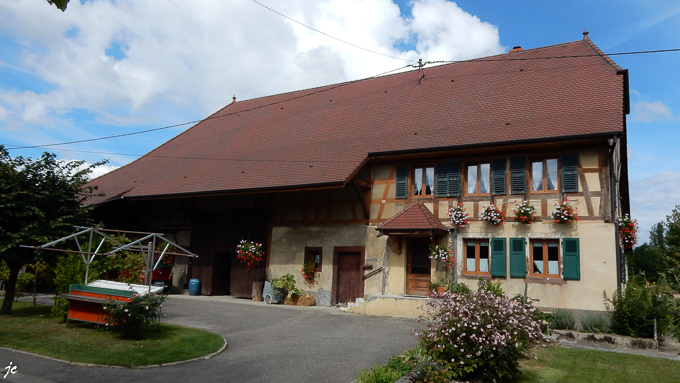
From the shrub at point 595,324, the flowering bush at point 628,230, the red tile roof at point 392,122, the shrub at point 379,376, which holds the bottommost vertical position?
the shrub at point 379,376

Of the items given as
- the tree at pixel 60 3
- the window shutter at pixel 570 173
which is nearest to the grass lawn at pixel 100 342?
the tree at pixel 60 3

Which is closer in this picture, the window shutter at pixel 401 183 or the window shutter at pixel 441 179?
the window shutter at pixel 441 179

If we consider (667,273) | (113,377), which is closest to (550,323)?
(667,273)

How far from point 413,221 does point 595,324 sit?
210 inches

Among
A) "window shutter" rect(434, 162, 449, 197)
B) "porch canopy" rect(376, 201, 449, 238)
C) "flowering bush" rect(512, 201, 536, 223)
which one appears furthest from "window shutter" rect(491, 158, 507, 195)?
"porch canopy" rect(376, 201, 449, 238)

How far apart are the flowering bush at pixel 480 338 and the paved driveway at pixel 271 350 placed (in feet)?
4.85

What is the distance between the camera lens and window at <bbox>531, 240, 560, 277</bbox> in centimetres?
1317

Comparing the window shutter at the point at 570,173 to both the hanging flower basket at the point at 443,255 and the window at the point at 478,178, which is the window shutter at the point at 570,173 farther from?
the hanging flower basket at the point at 443,255

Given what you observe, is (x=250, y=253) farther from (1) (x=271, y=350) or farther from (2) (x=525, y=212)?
(2) (x=525, y=212)

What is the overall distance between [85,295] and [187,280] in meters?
10.5

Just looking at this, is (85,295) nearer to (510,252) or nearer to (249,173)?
(249,173)

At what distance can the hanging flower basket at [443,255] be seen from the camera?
14273mm

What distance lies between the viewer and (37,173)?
12.0m

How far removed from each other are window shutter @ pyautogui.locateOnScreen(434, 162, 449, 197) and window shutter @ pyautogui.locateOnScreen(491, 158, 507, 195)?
1.38 meters
